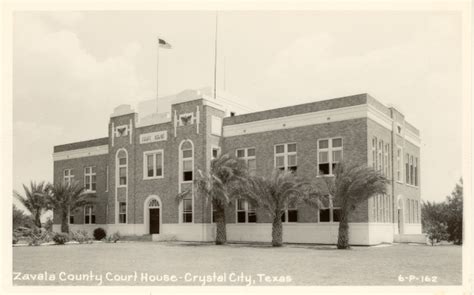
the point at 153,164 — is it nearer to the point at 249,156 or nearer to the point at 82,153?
the point at 249,156

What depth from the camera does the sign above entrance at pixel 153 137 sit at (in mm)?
33031

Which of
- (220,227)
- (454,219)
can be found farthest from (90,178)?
(454,219)

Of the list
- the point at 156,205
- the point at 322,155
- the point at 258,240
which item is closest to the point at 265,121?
the point at 322,155

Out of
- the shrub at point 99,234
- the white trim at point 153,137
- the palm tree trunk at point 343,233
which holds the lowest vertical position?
the shrub at point 99,234

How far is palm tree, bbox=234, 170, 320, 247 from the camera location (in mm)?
25188

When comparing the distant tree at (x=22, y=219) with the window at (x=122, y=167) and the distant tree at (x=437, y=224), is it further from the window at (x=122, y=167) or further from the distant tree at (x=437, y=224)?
the distant tree at (x=437, y=224)

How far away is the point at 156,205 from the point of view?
33.3m

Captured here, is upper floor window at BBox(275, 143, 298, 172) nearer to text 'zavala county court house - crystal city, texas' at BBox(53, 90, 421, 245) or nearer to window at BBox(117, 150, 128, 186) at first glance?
text 'zavala county court house - crystal city, texas' at BBox(53, 90, 421, 245)

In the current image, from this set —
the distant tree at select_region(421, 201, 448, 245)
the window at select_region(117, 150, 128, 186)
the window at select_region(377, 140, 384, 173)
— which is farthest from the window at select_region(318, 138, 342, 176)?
the window at select_region(117, 150, 128, 186)

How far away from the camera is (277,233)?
25562 mm

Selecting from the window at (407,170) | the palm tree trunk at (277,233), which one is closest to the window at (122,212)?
the palm tree trunk at (277,233)

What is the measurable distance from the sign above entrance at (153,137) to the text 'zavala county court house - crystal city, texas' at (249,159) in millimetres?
60
